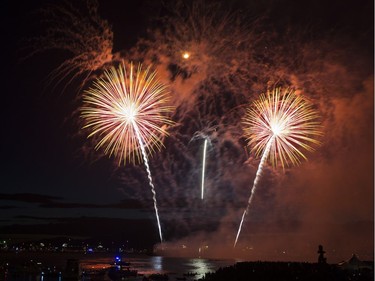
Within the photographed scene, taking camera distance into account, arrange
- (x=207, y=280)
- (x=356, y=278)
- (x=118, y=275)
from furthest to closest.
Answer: (x=118, y=275) < (x=207, y=280) < (x=356, y=278)

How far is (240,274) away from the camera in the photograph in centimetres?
2188

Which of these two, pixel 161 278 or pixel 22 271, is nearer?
pixel 161 278

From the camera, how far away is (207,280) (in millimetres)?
24297

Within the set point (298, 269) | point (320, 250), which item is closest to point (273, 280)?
point (298, 269)

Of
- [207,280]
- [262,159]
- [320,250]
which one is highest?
[262,159]

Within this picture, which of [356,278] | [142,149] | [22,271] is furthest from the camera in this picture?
[22,271]

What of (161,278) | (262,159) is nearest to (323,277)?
(262,159)

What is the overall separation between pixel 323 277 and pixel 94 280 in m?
56.5

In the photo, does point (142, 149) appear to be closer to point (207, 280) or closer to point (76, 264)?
point (207, 280)

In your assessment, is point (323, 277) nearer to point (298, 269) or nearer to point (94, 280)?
point (298, 269)

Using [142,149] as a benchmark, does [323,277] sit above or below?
below

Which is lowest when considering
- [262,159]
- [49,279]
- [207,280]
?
[49,279]

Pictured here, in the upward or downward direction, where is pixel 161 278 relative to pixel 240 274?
downward

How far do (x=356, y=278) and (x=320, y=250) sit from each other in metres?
4.56
